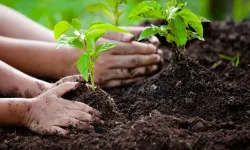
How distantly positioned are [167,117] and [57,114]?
13.7 inches

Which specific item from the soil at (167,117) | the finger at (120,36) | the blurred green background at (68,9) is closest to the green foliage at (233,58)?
the soil at (167,117)

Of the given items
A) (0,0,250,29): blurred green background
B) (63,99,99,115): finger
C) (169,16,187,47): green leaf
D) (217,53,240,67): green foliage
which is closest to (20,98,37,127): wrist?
(63,99,99,115): finger

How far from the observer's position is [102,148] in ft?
4.17

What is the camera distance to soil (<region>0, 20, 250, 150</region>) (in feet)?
4.08

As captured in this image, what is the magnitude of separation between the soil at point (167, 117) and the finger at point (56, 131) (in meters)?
0.02

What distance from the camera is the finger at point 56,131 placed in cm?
138

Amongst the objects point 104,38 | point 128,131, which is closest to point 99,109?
point 128,131

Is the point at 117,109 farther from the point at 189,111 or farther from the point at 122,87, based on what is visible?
the point at 122,87

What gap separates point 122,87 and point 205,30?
2.71ft

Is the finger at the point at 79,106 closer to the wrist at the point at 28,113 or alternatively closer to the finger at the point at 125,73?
the wrist at the point at 28,113

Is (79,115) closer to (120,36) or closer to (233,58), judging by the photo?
(120,36)

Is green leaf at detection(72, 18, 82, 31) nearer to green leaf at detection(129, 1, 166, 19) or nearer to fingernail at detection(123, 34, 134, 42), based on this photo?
green leaf at detection(129, 1, 166, 19)

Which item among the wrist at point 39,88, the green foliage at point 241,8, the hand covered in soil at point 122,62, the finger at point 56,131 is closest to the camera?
the finger at point 56,131

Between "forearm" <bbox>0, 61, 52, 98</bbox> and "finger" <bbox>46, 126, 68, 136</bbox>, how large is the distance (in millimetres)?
307
